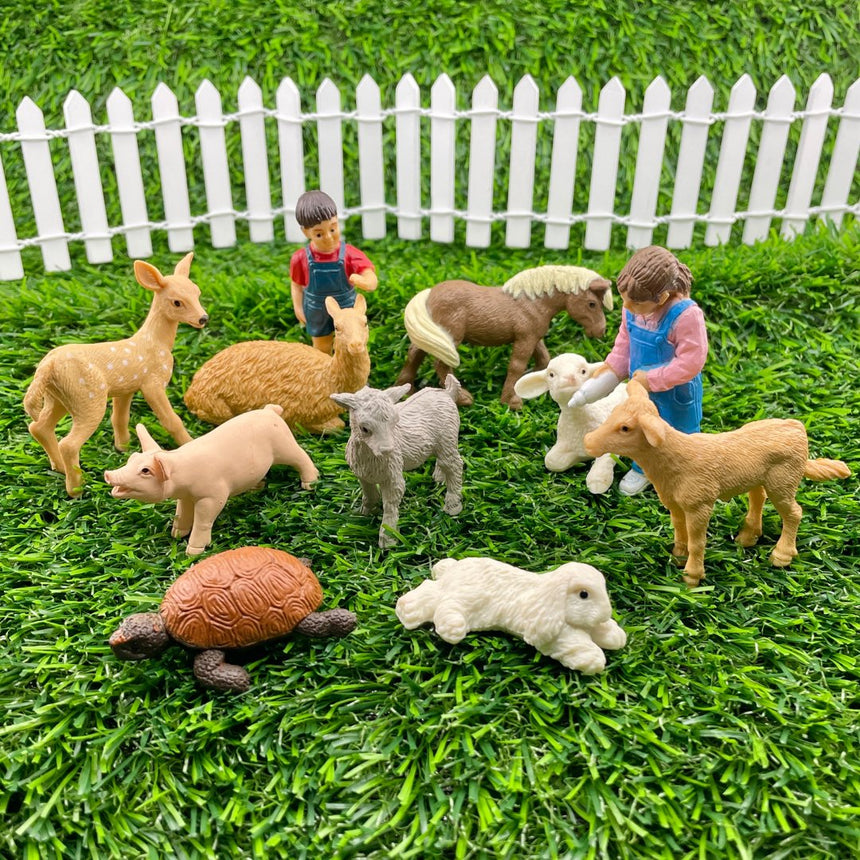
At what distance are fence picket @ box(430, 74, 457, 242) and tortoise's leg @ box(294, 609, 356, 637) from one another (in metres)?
3.20

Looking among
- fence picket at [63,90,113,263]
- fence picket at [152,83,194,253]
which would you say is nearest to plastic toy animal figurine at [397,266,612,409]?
fence picket at [152,83,194,253]

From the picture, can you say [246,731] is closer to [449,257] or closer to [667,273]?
[667,273]

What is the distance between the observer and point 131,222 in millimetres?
5203

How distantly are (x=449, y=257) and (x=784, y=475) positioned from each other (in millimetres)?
2887

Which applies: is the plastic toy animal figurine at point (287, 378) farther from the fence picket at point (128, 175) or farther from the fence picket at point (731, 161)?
the fence picket at point (731, 161)

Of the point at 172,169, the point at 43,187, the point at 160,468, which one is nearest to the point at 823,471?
the point at 160,468

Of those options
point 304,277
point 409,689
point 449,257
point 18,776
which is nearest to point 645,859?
point 409,689

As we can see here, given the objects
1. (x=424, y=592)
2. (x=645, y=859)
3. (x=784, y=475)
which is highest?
(x=784, y=475)

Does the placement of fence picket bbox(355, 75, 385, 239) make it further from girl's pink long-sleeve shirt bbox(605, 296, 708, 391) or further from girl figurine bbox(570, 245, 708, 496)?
girl's pink long-sleeve shirt bbox(605, 296, 708, 391)

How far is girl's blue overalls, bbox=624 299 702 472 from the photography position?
304 centimetres

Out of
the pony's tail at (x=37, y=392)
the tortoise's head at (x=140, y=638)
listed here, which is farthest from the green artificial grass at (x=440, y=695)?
the pony's tail at (x=37, y=392)

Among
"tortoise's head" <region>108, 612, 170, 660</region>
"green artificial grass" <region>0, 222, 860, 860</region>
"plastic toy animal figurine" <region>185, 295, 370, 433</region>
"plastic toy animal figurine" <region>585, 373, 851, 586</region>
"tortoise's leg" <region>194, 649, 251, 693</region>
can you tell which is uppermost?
"plastic toy animal figurine" <region>585, 373, 851, 586</region>

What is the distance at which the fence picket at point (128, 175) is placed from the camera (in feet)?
16.1

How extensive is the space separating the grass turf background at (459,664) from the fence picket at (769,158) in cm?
53
